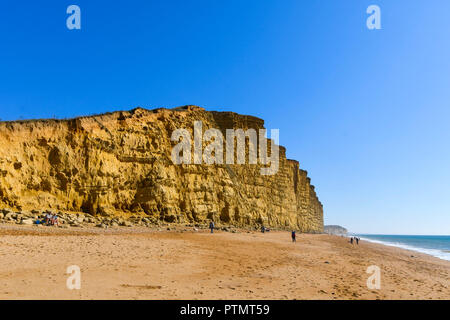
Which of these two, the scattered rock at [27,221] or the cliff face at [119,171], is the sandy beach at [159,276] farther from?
the cliff face at [119,171]

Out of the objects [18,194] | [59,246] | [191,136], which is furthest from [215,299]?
[191,136]

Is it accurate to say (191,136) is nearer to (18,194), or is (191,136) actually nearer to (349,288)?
(18,194)

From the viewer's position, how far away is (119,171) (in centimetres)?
2447

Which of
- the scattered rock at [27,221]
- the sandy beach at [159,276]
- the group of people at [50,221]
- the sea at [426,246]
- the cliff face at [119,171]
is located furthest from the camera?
the sea at [426,246]

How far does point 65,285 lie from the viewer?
620 cm

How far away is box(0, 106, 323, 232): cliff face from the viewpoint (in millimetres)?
19922

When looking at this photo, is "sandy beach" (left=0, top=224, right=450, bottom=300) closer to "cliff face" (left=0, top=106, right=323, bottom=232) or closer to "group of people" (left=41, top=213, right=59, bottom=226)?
"group of people" (left=41, top=213, right=59, bottom=226)

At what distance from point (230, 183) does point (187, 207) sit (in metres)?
8.06

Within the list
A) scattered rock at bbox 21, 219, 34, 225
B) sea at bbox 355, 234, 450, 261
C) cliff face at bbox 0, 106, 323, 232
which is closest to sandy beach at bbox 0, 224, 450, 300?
scattered rock at bbox 21, 219, 34, 225

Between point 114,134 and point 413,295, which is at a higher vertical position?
point 114,134

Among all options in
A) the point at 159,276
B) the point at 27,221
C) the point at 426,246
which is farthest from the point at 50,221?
the point at 426,246

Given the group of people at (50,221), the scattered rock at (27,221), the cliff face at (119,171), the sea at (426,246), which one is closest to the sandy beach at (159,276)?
the scattered rock at (27,221)

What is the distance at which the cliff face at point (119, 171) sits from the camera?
19922 millimetres
